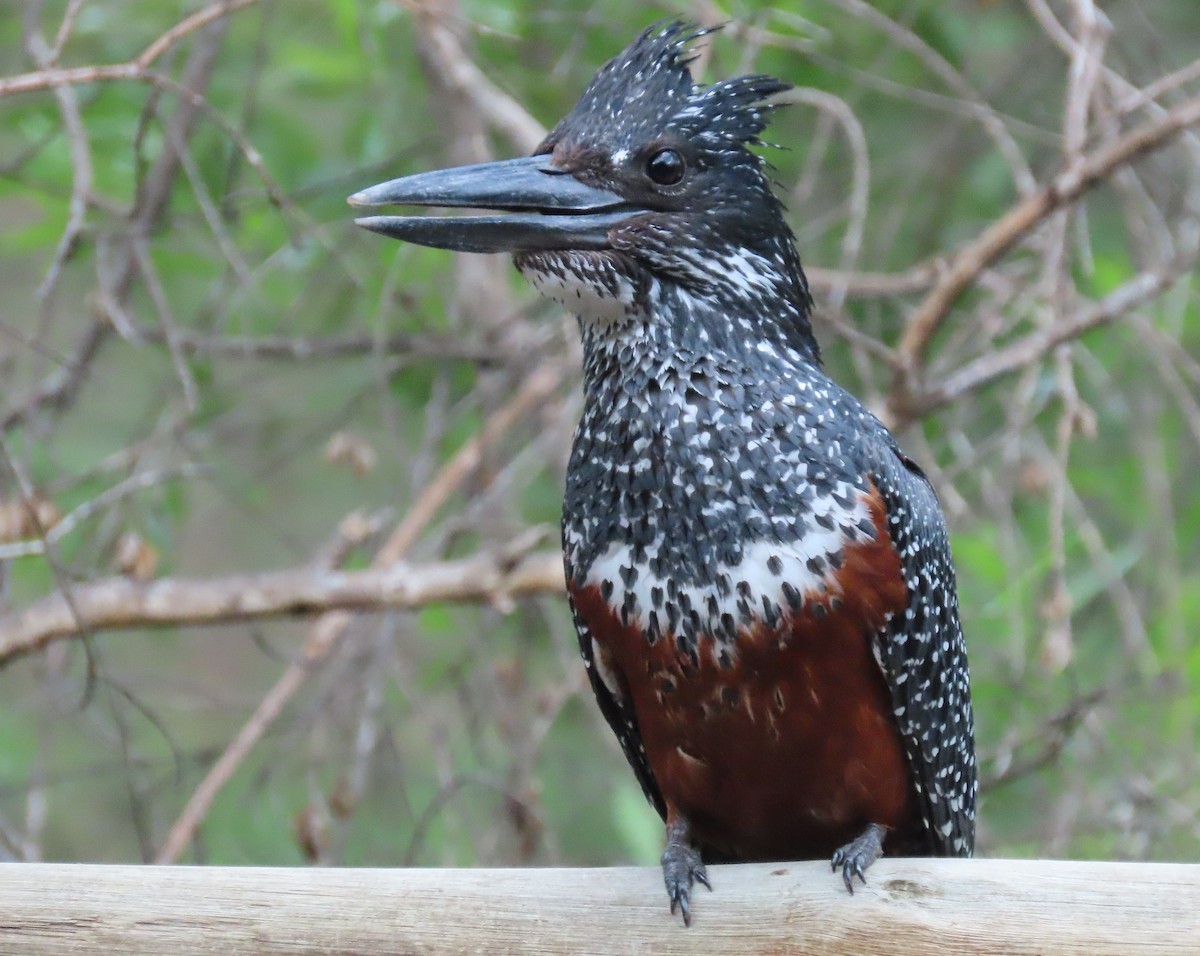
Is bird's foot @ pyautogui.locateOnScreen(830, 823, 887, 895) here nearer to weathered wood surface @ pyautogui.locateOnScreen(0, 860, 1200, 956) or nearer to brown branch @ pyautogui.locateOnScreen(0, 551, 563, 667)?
weathered wood surface @ pyautogui.locateOnScreen(0, 860, 1200, 956)

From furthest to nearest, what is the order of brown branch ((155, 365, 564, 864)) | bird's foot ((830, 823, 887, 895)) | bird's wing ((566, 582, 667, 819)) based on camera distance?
brown branch ((155, 365, 564, 864))
bird's wing ((566, 582, 667, 819))
bird's foot ((830, 823, 887, 895))

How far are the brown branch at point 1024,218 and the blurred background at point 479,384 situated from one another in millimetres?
10

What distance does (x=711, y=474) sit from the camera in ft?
7.10

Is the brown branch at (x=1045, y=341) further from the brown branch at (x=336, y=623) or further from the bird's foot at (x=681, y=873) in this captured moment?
the bird's foot at (x=681, y=873)

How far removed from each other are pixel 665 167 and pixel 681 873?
1030 millimetres

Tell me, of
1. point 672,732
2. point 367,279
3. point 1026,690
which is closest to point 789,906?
point 672,732

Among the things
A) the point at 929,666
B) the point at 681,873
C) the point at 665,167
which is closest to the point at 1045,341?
the point at 929,666

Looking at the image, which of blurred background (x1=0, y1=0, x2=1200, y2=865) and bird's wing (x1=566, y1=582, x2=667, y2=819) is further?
blurred background (x1=0, y1=0, x2=1200, y2=865)

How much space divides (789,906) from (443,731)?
1.81m

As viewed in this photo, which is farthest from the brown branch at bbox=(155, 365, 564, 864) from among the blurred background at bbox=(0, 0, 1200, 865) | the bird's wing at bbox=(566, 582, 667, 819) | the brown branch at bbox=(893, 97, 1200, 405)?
the brown branch at bbox=(893, 97, 1200, 405)

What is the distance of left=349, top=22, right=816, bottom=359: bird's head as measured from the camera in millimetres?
2115

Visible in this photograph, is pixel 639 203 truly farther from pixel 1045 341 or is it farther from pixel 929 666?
pixel 1045 341

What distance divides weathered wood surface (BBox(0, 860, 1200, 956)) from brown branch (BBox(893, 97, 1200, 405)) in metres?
1.42

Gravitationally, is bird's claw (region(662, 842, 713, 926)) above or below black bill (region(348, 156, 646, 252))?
below
